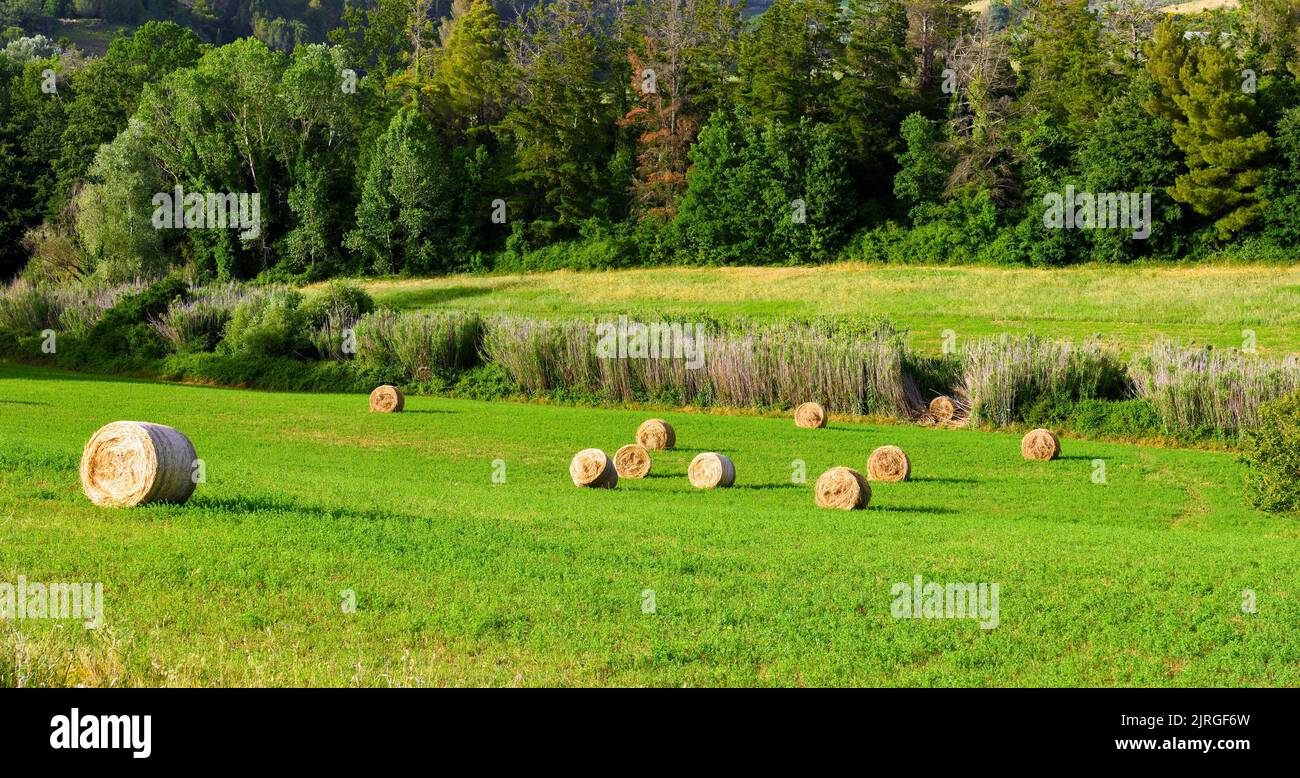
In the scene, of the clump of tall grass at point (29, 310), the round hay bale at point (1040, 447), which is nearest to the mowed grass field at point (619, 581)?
the round hay bale at point (1040, 447)

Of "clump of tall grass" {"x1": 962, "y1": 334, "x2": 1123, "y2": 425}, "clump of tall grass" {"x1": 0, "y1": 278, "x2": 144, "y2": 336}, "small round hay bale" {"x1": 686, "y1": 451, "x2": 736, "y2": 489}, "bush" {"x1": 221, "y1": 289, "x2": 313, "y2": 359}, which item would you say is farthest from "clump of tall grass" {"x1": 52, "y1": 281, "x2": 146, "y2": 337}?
"small round hay bale" {"x1": 686, "y1": 451, "x2": 736, "y2": 489}

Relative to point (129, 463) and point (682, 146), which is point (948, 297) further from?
point (129, 463)

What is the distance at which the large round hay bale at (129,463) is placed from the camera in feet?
45.3

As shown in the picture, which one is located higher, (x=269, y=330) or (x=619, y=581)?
(x=269, y=330)

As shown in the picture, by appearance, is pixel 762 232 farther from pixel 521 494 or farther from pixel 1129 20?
pixel 521 494

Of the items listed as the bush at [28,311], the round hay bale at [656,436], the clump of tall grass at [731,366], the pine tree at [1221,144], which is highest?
the pine tree at [1221,144]

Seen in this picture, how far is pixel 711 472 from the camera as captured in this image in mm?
22781

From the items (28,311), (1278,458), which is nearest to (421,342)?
(28,311)

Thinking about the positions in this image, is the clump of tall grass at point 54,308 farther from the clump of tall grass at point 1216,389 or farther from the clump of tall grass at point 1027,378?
the clump of tall grass at point 1216,389

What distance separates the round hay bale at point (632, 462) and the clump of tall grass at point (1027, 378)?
14709mm

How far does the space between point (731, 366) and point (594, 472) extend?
57.1ft

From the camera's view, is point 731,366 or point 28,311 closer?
point 731,366

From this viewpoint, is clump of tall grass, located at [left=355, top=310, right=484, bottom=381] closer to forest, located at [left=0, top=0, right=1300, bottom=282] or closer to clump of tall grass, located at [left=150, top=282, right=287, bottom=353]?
clump of tall grass, located at [left=150, top=282, right=287, bottom=353]
